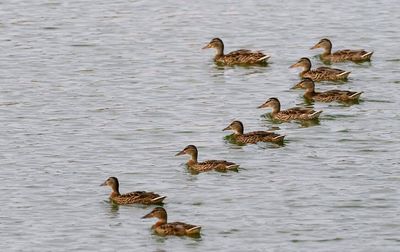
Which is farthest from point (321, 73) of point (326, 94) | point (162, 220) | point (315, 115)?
point (162, 220)

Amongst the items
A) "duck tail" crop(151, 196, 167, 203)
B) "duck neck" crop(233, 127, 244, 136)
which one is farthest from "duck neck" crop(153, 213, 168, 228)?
"duck neck" crop(233, 127, 244, 136)

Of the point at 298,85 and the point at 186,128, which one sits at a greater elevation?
the point at 298,85

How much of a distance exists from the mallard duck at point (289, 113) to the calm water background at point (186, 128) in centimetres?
27

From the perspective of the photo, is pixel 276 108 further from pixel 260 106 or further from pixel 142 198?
pixel 142 198

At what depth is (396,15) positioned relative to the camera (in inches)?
2055

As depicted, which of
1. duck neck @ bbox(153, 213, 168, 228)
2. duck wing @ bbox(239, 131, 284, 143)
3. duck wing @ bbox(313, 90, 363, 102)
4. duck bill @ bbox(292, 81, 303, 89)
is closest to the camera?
duck neck @ bbox(153, 213, 168, 228)

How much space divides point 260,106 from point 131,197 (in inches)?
358

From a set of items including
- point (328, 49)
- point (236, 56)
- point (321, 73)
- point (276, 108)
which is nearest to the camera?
point (276, 108)

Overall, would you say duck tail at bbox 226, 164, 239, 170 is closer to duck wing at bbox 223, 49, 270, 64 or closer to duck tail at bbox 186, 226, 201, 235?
duck tail at bbox 186, 226, 201, 235

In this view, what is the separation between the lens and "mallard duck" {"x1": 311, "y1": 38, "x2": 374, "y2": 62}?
43688 mm

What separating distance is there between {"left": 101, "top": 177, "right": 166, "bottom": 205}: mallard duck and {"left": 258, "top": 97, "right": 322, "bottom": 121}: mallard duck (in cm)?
813

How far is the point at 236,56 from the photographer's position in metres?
44.2

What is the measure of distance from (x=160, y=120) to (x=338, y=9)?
59.9 ft

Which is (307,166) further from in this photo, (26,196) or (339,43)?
(339,43)
